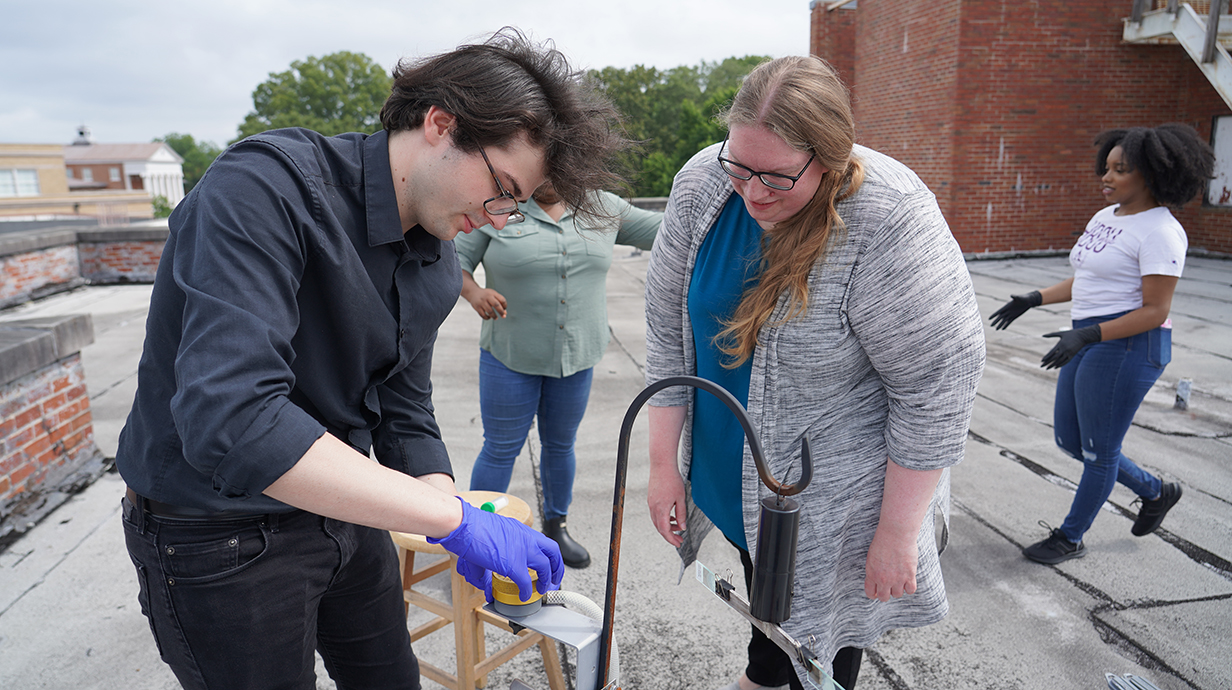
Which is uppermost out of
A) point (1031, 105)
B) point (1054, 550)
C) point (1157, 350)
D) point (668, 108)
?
point (668, 108)

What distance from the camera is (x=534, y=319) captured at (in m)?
2.95

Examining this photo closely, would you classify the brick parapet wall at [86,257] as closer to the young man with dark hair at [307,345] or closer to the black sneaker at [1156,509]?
the young man with dark hair at [307,345]

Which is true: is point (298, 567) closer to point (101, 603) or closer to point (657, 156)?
point (101, 603)

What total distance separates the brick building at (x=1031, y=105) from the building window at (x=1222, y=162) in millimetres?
88

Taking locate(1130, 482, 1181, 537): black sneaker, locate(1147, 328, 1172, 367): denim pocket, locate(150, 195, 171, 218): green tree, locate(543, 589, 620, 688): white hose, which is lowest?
locate(1130, 482, 1181, 537): black sneaker

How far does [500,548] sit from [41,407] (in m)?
3.56

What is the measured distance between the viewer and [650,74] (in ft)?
155

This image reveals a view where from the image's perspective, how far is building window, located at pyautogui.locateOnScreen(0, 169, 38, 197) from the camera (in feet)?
154

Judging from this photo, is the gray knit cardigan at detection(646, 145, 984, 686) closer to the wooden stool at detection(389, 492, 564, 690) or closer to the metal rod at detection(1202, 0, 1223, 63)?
the wooden stool at detection(389, 492, 564, 690)

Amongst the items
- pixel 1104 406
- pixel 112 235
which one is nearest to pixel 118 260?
pixel 112 235

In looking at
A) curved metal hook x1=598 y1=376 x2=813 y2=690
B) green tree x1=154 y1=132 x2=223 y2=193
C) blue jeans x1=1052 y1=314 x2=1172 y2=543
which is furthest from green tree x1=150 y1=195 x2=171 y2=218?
curved metal hook x1=598 y1=376 x2=813 y2=690

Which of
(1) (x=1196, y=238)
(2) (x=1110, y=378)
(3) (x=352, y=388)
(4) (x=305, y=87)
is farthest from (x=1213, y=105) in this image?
(4) (x=305, y=87)

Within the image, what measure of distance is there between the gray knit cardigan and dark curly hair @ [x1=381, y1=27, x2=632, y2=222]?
16.8 inches

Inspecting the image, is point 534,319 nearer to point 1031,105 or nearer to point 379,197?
point 379,197
